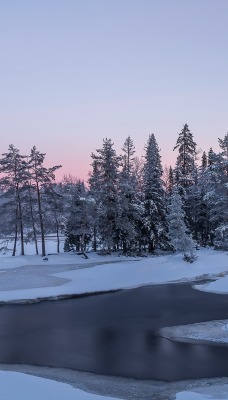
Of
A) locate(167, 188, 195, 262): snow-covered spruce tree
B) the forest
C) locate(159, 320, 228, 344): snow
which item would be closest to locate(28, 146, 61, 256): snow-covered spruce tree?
the forest

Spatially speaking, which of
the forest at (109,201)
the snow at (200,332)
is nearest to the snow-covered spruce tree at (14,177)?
the forest at (109,201)

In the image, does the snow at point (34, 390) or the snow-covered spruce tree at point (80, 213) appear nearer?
the snow at point (34, 390)

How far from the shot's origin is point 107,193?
55750 mm

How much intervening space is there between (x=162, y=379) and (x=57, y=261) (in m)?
36.5

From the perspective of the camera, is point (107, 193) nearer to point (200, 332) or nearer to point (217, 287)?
point (217, 287)

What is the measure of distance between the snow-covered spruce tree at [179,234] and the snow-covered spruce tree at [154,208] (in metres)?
8.70

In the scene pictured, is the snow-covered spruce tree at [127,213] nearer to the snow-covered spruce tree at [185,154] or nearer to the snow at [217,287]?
the snow-covered spruce tree at [185,154]

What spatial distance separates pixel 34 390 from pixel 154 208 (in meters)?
45.4

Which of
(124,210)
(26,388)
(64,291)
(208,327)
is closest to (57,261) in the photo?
(124,210)

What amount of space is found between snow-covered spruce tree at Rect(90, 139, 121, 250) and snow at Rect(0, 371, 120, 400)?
41307 millimetres

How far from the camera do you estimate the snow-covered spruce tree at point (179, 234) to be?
4709 centimetres

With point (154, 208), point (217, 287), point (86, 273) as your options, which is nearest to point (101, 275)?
point (86, 273)

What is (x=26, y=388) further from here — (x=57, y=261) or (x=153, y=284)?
(x=57, y=261)

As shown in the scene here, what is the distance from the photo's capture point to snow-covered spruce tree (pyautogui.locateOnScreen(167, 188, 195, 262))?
47094 mm
